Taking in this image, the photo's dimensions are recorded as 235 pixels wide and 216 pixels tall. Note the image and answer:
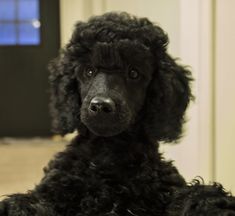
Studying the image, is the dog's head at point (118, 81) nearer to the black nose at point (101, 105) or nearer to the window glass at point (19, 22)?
the black nose at point (101, 105)

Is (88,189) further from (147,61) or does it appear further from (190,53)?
(190,53)

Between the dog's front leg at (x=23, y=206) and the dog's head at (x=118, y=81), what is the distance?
0.20m

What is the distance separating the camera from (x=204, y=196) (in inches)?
43.8

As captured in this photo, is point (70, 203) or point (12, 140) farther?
point (12, 140)

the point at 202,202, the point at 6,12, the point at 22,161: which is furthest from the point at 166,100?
the point at 6,12

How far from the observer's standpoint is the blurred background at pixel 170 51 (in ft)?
6.24

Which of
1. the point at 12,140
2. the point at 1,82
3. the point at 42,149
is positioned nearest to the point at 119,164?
the point at 42,149

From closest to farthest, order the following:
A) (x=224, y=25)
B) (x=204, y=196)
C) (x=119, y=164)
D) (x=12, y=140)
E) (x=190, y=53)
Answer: (x=204, y=196) < (x=119, y=164) < (x=224, y=25) < (x=190, y=53) < (x=12, y=140)

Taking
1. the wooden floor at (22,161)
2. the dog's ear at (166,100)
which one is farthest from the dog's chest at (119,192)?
the wooden floor at (22,161)

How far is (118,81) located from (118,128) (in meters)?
0.12

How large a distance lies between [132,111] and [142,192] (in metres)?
0.19

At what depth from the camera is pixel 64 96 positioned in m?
1.38

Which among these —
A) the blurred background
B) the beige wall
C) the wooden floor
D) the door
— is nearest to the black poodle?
the blurred background

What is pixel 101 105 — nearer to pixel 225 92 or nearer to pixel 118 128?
pixel 118 128
